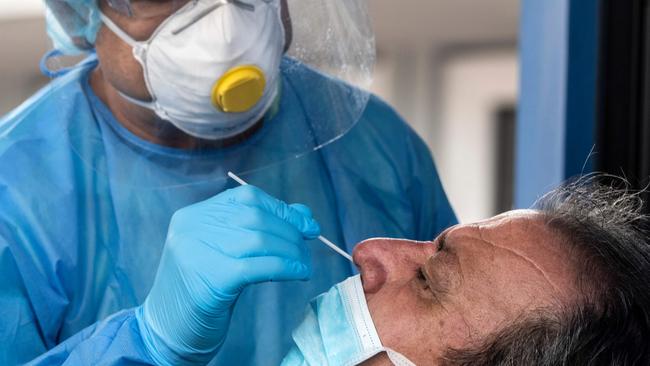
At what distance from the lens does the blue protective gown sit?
139cm

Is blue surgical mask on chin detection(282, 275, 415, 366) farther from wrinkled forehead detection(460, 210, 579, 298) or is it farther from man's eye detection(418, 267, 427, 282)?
wrinkled forehead detection(460, 210, 579, 298)

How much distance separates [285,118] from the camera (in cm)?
160

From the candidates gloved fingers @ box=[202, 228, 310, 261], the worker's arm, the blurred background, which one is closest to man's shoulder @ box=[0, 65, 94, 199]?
the worker's arm

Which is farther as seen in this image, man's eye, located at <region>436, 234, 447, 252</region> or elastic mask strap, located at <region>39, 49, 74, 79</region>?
elastic mask strap, located at <region>39, 49, 74, 79</region>

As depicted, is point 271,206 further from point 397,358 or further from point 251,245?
point 397,358

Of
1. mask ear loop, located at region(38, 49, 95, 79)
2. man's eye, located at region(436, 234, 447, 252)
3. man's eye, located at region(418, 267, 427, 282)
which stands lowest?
man's eye, located at region(418, 267, 427, 282)

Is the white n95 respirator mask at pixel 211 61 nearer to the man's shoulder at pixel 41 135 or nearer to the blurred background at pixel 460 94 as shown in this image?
the man's shoulder at pixel 41 135

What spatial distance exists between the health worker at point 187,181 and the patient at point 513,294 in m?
0.13

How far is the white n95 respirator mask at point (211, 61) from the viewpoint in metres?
1.36

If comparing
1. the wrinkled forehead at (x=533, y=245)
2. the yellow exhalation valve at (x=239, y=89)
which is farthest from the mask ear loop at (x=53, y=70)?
the wrinkled forehead at (x=533, y=245)

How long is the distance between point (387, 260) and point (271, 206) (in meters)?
0.18

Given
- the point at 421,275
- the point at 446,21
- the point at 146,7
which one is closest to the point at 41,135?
the point at 146,7

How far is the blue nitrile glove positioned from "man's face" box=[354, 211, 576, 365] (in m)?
0.12

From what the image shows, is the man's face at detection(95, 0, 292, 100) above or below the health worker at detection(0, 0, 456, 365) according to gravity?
above
